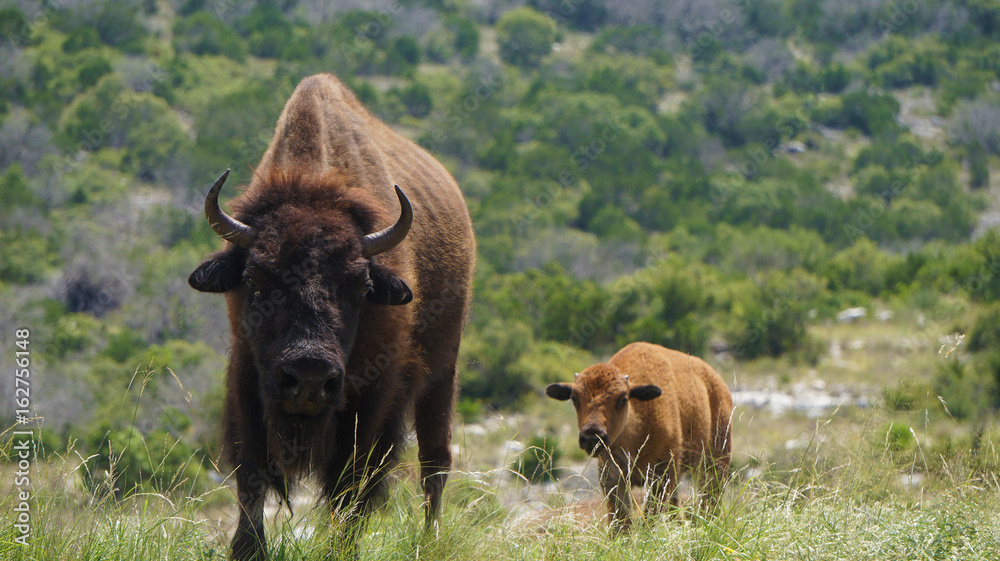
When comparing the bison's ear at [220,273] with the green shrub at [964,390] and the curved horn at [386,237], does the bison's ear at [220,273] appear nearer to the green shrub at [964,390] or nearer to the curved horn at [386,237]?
A: the curved horn at [386,237]

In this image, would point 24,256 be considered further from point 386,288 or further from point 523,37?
point 523,37

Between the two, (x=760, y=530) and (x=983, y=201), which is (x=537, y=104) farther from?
(x=760, y=530)

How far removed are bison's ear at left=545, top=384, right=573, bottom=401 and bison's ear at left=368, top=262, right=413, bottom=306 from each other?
243 centimetres

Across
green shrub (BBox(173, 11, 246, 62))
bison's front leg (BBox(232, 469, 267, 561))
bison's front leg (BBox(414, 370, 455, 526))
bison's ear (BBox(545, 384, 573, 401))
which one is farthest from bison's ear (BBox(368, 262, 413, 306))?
green shrub (BBox(173, 11, 246, 62))

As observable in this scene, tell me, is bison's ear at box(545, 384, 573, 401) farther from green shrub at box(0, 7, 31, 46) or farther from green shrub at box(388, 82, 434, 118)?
green shrub at box(388, 82, 434, 118)

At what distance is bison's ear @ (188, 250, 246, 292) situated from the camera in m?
4.41

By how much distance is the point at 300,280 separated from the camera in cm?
422

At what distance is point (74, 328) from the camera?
32938 mm

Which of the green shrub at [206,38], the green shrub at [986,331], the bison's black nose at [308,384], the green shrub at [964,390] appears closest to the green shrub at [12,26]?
the green shrub at [206,38]

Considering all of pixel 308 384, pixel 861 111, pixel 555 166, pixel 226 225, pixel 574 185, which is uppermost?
pixel 226 225

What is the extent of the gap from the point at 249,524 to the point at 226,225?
1522mm

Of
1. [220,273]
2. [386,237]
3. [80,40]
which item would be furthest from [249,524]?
[80,40]

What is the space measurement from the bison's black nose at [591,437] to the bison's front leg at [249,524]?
2460mm

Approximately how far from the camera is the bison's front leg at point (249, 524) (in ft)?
14.0
